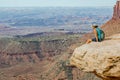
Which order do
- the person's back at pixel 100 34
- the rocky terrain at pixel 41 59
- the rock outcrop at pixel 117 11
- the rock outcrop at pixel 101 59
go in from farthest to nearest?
1. the rock outcrop at pixel 117 11
2. the rocky terrain at pixel 41 59
3. the person's back at pixel 100 34
4. the rock outcrop at pixel 101 59

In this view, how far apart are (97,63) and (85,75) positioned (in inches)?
1615

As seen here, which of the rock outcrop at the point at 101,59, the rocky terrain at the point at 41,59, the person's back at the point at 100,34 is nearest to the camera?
the rock outcrop at the point at 101,59

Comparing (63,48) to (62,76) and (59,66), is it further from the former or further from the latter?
(62,76)

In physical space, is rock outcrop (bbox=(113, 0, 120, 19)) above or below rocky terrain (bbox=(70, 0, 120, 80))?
below

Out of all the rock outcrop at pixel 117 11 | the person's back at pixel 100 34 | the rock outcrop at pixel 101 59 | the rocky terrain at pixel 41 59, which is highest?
the person's back at pixel 100 34

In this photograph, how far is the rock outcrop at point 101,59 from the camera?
10320mm

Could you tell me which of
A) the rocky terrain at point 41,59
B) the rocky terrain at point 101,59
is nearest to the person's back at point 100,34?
the rocky terrain at point 101,59

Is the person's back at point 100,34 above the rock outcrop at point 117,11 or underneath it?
above

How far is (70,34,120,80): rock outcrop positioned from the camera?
33.9ft

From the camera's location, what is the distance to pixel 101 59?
413 inches

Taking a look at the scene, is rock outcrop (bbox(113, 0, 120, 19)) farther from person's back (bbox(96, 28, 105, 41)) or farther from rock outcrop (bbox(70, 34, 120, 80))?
rock outcrop (bbox(70, 34, 120, 80))

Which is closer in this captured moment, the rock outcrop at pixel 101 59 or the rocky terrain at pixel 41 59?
the rock outcrop at pixel 101 59

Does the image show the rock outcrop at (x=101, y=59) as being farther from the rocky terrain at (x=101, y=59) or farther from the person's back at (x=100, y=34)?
the person's back at (x=100, y=34)

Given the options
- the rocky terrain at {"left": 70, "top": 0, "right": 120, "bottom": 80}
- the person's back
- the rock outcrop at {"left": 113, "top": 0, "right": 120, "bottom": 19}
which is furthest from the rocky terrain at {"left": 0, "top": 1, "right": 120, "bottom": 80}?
the rocky terrain at {"left": 70, "top": 0, "right": 120, "bottom": 80}
